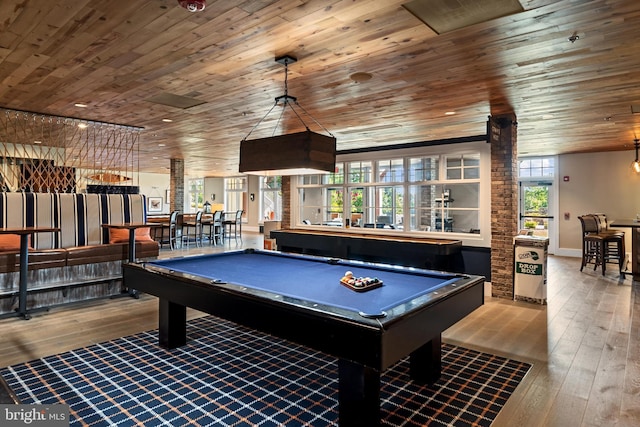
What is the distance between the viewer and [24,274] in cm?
445

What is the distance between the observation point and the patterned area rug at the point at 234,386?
2.38m

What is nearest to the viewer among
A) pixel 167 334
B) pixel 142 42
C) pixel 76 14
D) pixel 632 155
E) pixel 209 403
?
pixel 209 403

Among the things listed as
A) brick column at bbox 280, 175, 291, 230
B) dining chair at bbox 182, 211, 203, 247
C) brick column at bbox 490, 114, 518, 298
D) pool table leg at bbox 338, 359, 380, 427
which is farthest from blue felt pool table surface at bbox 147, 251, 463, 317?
dining chair at bbox 182, 211, 203, 247

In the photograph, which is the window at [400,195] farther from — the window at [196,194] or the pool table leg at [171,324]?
the window at [196,194]

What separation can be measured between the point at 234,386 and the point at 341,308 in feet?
4.21

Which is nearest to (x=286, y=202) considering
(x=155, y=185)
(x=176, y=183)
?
(x=176, y=183)


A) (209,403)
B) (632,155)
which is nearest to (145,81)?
(209,403)

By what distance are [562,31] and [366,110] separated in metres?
2.79

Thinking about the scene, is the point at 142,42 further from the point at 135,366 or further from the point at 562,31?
the point at 562,31

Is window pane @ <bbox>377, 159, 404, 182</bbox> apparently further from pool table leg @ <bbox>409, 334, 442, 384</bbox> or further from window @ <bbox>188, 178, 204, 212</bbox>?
window @ <bbox>188, 178, 204, 212</bbox>

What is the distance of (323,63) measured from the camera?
3.62m

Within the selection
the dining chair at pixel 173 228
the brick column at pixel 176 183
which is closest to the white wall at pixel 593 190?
the dining chair at pixel 173 228

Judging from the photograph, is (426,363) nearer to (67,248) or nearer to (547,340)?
(547,340)

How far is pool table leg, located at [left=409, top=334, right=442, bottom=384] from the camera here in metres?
2.85
